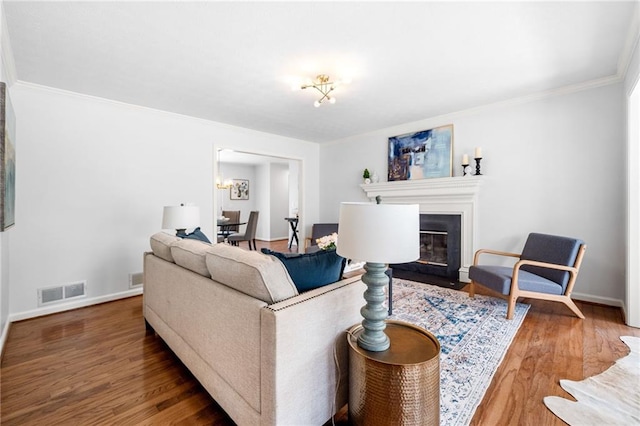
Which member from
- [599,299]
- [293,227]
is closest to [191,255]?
[599,299]

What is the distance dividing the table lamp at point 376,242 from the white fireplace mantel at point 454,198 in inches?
108

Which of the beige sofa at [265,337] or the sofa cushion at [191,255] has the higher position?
the sofa cushion at [191,255]

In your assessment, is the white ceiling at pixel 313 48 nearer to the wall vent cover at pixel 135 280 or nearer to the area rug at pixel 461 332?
the wall vent cover at pixel 135 280

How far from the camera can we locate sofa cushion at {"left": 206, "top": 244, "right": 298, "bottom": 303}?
1281mm

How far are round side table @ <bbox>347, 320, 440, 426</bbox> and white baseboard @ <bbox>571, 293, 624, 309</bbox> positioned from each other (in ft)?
10.0

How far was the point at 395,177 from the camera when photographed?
15.4ft

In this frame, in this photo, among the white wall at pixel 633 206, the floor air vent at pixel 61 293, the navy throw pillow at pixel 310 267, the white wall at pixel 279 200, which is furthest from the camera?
the white wall at pixel 279 200

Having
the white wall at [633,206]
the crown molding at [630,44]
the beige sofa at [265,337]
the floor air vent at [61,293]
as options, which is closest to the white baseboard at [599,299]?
the white wall at [633,206]

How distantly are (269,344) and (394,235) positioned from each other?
69cm

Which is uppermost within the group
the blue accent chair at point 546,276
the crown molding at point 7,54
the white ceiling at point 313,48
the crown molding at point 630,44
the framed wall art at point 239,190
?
the crown molding at point 630,44

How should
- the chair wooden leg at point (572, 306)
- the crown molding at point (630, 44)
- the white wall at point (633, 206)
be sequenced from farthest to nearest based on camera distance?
the chair wooden leg at point (572, 306) → the white wall at point (633, 206) → the crown molding at point (630, 44)

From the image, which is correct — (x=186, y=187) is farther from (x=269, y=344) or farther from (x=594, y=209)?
(x=594, y=209)

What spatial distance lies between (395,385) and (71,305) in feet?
11.9

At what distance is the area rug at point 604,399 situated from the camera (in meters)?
1.45
